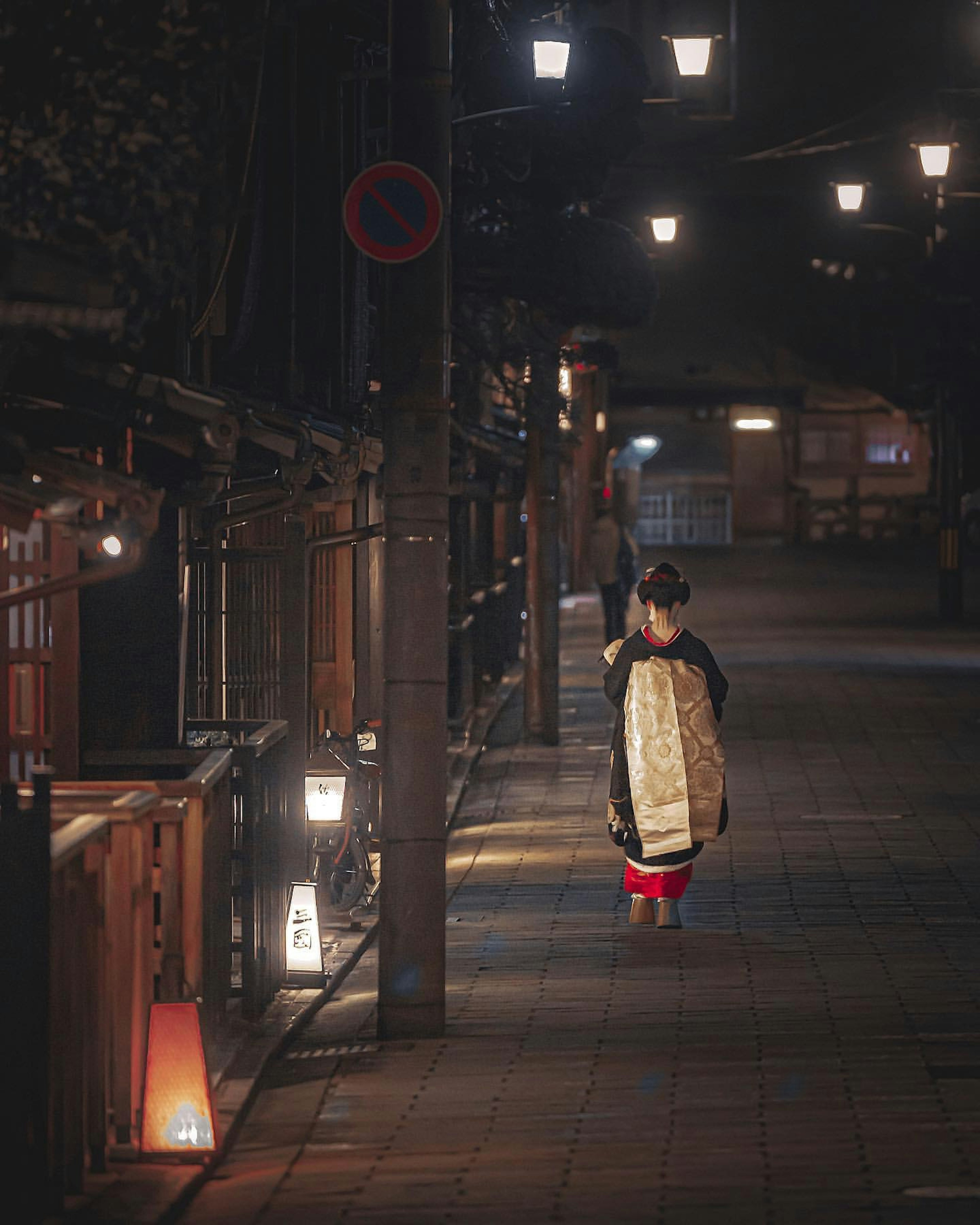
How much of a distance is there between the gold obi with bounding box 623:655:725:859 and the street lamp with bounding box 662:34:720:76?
37.4 ft

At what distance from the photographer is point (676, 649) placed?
10977mm

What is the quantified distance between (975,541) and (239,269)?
134 ft

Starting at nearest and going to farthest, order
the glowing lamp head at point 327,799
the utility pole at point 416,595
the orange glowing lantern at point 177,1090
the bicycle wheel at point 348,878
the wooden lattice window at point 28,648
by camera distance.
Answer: the orange glowing lantern at point 177,1090
the wooden lattice window at point 28,648
the utility pole at point 416,595
the glowing lamp head at point 327,799
the bicycle wheel at point 348,878

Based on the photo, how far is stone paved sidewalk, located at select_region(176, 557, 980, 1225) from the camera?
644 centimetres

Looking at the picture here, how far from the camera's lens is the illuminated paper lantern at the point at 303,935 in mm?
9945

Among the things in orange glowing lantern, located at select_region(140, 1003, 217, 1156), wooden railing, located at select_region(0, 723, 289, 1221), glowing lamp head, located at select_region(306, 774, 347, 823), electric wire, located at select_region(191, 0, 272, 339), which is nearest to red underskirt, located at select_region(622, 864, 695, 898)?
glowing lamp head, located at select_region(306, 774, 347, 823)

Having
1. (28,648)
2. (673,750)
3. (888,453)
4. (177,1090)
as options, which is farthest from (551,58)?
(888,453)

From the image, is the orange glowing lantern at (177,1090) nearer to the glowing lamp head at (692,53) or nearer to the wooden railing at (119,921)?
the wooden railing at (119,921)

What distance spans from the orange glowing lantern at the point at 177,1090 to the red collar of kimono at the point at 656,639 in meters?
4.57

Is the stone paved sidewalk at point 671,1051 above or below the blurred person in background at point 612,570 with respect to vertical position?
below

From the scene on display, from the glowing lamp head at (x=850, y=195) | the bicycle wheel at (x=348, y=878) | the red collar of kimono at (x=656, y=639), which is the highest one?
the glowing lamp head at (x=850, y=195)

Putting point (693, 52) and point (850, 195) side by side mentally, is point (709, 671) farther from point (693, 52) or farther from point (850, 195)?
point (850, 195)

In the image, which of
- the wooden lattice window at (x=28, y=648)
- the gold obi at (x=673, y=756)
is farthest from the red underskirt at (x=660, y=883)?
the wooden lattice window at (x=28, y=648)

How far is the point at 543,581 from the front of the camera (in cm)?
1952
